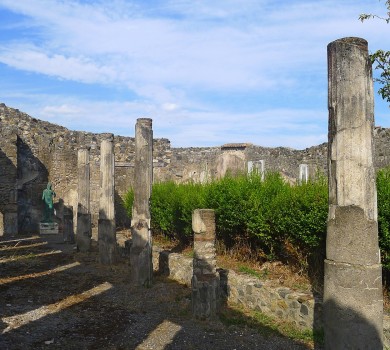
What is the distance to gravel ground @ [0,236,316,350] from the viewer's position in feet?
18.4

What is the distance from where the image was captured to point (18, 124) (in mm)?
19688

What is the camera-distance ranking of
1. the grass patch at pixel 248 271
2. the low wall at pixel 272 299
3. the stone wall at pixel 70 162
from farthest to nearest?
the stone wall at pixel 70 162, the grass patch at pixel 248 271, the low wall at pixel 272 299

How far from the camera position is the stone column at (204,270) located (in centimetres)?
670

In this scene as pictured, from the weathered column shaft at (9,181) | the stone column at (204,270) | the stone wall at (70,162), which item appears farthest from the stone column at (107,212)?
the weathered column shaft at (9,181)

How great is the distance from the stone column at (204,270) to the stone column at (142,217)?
2.05 m

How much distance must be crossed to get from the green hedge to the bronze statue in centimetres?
867

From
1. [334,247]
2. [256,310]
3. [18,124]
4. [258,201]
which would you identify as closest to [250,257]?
[258,201]

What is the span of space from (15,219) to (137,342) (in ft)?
45.2

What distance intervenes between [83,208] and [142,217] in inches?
205

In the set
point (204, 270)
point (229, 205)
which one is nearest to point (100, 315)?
point (204, 270)

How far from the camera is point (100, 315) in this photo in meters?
6.81

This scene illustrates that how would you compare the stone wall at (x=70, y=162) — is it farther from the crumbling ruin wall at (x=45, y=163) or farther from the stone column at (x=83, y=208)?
the stone column at (x=83, y=208)

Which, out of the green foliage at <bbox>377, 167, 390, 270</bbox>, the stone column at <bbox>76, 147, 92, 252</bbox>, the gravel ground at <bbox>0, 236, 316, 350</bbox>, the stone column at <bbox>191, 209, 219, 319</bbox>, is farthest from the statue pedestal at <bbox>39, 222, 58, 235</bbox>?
the green foliage at <bbox>377, 167, 390, 270</bbox>

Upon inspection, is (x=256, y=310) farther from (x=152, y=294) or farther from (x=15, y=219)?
(x=15, y=219)
